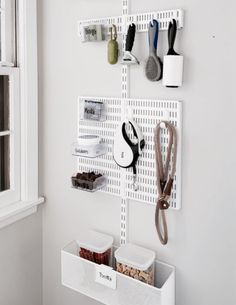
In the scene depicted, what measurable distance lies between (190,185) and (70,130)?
65 centimetres

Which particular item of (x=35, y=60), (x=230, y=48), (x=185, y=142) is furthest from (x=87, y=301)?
(x=230, y=48)

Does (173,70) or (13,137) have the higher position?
(173,70)

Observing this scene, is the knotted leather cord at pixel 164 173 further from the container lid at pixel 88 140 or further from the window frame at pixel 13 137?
the window frame at pixel 13 137

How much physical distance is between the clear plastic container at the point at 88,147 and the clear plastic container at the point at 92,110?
9cm

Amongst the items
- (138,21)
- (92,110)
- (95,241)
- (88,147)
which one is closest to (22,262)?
(95,241)

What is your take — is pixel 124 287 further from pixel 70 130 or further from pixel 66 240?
pixel 70 130

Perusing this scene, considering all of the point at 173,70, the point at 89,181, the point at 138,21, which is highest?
the point at 138,21

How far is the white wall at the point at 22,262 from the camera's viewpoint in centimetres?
161

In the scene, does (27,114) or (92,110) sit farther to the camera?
(27,114)

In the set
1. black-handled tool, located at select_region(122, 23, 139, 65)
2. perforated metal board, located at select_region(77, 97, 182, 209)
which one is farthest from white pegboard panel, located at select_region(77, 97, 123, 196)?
black-handled tool, located at select_region(122, 23, 139, 65)

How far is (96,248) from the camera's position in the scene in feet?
4.80

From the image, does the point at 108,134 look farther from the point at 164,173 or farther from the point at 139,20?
the point at 139,20

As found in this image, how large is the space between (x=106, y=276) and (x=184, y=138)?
65 centimetres

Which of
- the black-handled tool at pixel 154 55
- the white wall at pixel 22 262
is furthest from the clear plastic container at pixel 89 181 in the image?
the black-handled tool at pixel 154 55
